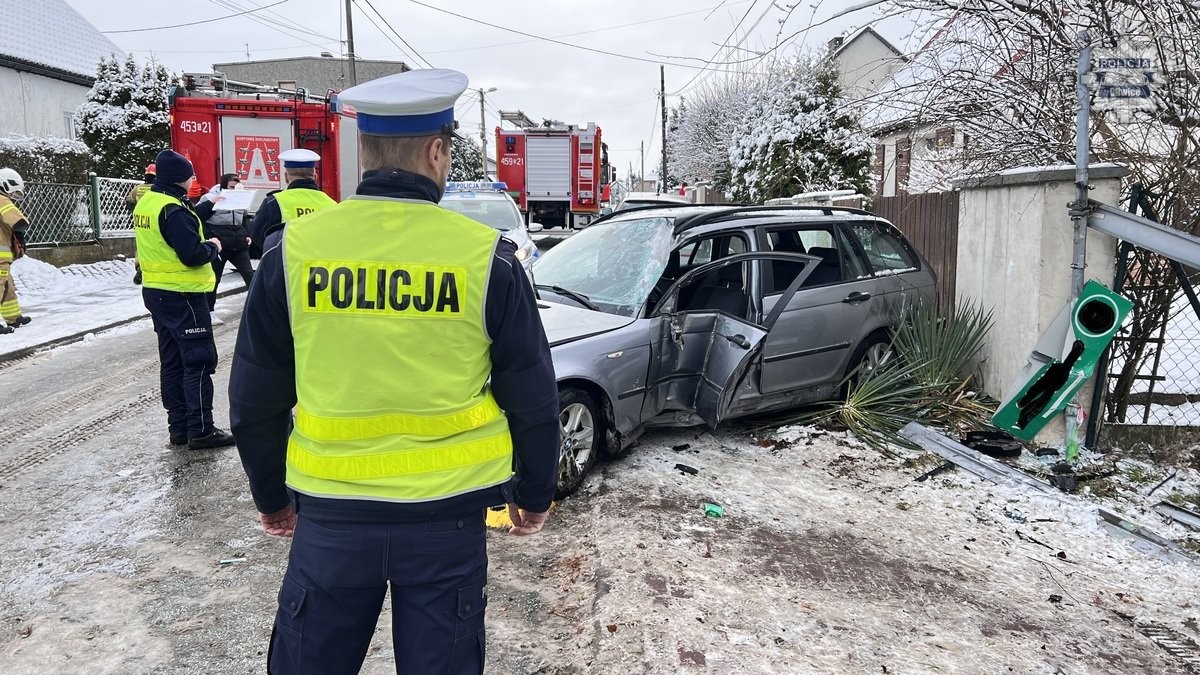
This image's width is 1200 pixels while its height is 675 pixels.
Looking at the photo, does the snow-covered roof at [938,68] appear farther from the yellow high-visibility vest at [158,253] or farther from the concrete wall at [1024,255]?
the yellow high-visibility vest at [158,253]

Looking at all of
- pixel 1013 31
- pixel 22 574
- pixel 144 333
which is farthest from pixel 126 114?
pixel 1013 31

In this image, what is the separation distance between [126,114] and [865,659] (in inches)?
751

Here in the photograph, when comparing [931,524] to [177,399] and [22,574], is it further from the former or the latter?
[177,399]

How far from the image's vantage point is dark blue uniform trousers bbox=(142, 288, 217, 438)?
5.29 m

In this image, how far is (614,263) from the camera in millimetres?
5629

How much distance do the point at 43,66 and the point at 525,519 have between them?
30010mm

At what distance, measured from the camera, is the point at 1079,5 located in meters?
5.05

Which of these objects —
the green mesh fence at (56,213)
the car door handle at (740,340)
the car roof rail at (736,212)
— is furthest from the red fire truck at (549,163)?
the car door handle at (740,340)

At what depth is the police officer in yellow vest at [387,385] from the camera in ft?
6.01

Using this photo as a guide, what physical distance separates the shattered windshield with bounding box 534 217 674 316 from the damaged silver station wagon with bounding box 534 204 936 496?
0.01m

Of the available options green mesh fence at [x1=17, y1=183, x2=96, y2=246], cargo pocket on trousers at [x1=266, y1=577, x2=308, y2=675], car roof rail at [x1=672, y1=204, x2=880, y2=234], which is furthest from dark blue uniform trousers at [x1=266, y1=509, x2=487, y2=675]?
green mesh fence at [x1=17, y1=183, x2=96, y2=246]

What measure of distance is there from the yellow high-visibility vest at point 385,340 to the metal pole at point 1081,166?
4087 mm

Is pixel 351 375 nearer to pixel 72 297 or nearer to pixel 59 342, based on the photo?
pixel 59 342

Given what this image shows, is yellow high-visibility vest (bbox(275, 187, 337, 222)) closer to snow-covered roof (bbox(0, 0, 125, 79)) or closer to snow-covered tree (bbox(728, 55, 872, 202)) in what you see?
snow-covered tree (bbox(728, 55, 872, 202))
